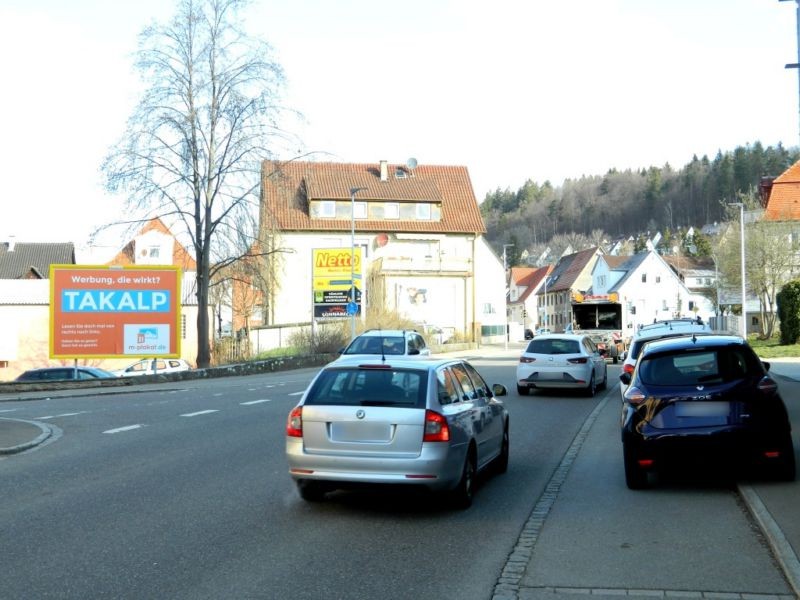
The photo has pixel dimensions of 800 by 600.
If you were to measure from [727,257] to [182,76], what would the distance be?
3334 cm

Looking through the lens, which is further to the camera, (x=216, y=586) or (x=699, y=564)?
(x=699, y=564)

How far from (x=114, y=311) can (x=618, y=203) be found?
141499 millimetres

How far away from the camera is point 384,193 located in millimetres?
72000

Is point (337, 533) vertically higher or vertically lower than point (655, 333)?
lower

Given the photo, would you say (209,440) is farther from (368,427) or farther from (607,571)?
(607,571)

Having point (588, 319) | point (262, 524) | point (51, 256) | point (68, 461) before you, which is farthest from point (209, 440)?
point (51, 256)

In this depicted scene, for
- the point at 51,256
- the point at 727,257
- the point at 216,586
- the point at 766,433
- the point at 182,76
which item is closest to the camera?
the point at 216,586

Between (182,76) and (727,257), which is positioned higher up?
(182,76)

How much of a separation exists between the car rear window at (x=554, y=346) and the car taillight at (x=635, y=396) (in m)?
12.9

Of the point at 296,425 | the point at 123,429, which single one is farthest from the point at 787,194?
the point at 296,425

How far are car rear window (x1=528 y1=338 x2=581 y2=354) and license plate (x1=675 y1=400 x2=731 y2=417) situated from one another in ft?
43.3

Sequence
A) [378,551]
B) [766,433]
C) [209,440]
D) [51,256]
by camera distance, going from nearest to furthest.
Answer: [378,551]
[766,433]
[209,440]
[51,256]

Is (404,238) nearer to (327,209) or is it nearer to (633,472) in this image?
(327,209)

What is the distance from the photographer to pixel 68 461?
1191 centimetres
